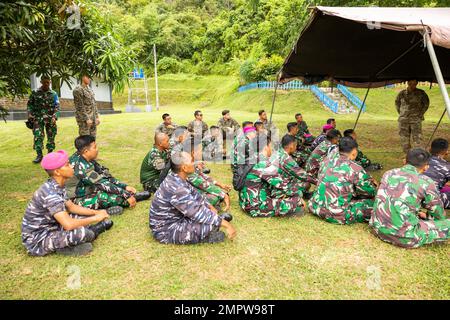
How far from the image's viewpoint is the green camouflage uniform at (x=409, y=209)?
3.23 m

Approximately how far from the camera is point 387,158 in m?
7.82

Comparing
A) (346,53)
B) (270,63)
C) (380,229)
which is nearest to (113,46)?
(380,229)

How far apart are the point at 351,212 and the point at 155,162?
301 centimetres

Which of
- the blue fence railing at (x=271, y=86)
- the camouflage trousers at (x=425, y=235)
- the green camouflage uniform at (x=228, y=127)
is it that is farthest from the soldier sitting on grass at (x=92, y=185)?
the blue fence railing at (x=271, y=86)

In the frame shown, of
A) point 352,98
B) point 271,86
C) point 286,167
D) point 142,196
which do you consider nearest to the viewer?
point 286,167

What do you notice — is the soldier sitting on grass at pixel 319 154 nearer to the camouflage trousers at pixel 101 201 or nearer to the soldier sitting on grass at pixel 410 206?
the soldier sitting on grass at pixel 410 206

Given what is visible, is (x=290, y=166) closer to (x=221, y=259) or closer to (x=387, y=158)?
(x=221, y=259)

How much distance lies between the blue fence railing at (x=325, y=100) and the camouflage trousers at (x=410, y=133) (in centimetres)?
993

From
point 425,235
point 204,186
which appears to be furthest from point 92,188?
point 425,235

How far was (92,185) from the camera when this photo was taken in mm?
4383

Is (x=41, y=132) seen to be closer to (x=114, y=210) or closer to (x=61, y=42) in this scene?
(x=61, y=42)

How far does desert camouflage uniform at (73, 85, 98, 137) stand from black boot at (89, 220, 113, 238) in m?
4.24

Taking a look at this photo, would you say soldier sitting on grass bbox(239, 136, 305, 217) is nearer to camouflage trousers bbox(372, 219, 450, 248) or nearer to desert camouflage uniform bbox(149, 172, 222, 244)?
desert camouflage uniform bbox(149, 172, 222, 244)

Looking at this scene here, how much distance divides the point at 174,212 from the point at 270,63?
22.9m
